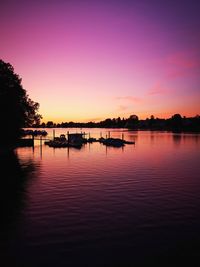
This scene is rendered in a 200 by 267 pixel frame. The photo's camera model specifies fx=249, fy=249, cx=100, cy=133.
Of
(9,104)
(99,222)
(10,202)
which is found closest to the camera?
(99,222)

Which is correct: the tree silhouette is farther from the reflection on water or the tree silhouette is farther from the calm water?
the calm water

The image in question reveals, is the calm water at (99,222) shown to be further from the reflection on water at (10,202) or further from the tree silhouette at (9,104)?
the tree silhouette at (9,104)

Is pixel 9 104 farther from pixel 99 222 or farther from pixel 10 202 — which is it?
pixel 99 222

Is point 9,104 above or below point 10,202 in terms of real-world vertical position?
above

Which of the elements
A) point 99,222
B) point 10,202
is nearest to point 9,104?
point 10,202

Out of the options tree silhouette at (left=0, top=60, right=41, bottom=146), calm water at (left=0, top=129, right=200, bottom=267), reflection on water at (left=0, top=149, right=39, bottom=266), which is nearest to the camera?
calm water at (left=0, top=129, right=200, bottom=267)

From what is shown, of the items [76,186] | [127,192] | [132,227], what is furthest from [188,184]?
[132,227]

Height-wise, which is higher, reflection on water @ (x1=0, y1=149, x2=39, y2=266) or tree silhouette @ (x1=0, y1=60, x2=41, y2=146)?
Answer: tree silhouette @ (x1=0, y1=60, x2=41, y2=146)

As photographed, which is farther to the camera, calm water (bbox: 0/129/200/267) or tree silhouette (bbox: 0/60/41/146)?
tree silhouette (bbox: 0/60/41/146)

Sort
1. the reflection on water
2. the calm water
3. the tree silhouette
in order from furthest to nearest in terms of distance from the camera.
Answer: the tree silhouette
the reflection on water
the calm water

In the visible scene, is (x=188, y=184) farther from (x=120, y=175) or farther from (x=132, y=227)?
(x=132, y=227)

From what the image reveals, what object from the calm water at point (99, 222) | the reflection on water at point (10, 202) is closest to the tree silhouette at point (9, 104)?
the reflection on water at point (10, 202)

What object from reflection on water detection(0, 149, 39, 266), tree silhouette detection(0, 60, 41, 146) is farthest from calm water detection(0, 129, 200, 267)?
tree silhouette detection(0, 60, 41, 146)

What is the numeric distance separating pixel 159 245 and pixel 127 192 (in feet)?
37.4
